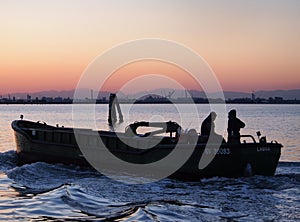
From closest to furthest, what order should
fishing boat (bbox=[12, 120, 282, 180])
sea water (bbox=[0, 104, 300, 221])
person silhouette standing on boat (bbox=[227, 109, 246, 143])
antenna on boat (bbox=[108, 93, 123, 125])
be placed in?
sea water (bbox=[0, 104, 300, 221]), fishing boat (bbox=[12, 120, 282, 180]), person silhouette standing on boat (bbox=[227, 109, 246, 143]), antenna on boat (bbox=[108, 93, 123, 125])

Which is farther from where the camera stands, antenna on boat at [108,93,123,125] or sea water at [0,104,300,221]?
antenna on boat at [108,93,123,125]

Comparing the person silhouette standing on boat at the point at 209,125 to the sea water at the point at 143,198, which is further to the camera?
the person silhouette standing on boat at the point at 209,125

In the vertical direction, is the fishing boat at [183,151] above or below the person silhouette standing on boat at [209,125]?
below

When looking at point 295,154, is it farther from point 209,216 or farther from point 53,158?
point 209,216

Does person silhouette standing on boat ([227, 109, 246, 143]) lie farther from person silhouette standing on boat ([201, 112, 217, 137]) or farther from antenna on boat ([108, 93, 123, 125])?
antenna on boat ([108, 93, 123, 125])

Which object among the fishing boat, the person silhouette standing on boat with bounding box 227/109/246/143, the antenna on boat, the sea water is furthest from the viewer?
the antenna on boat

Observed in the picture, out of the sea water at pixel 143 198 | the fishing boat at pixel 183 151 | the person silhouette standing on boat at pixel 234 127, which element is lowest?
the sea water at pixel 143 198

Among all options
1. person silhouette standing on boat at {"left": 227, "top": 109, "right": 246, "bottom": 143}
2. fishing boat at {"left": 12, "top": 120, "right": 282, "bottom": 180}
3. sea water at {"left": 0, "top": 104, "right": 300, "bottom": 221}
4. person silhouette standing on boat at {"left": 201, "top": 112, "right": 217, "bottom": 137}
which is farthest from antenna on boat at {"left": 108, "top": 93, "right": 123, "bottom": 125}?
person silhouette standing on boat at {"left": 227, "top": 109, "right": 246, "bottom": 143}

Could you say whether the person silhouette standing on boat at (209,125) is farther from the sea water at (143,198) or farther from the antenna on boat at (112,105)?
the antenna on boat at (112,105)

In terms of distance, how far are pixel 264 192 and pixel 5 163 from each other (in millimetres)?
11801

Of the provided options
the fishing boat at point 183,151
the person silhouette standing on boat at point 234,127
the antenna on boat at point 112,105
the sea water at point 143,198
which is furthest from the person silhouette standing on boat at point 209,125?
the antenna on boat at point 112,105

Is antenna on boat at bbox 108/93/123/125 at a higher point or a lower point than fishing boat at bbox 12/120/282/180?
higher

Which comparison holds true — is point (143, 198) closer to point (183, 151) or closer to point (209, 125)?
point (183, 151)

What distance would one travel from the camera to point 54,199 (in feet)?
37.1
